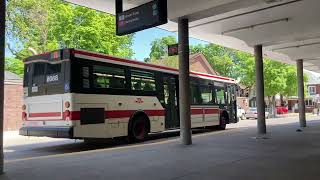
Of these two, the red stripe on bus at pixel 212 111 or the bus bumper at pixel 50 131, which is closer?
the bus bumper at pixel 50 131

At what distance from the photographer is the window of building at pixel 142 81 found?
54.0ft

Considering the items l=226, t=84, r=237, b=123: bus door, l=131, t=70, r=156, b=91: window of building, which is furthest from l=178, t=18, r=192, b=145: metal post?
l=226, t=84, r=237, b=123: bus door

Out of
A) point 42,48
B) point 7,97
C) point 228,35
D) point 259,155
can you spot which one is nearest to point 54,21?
point 42,48

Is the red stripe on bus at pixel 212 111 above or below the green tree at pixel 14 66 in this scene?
below

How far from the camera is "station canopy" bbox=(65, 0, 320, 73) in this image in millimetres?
13180

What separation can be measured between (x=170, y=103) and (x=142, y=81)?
88.8 inches

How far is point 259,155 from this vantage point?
11.0m

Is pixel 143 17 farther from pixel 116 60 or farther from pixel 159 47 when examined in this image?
pixel 159 47

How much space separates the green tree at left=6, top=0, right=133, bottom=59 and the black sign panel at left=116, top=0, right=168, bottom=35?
931 inches

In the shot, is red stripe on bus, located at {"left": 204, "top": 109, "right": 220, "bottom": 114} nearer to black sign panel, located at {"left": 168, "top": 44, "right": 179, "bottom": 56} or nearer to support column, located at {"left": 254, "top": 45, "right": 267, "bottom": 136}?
support column, located at {"left": 254, "top": 45, "right": 267, "bottom": 136}

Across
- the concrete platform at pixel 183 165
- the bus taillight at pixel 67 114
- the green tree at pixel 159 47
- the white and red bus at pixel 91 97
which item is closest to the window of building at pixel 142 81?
the white and red bus at pixel 91 97

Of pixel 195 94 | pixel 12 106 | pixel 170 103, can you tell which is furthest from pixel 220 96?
pixel 12 106

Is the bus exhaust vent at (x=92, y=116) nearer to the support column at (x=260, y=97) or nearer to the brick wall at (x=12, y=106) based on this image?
the support column at (x=260, y=97)

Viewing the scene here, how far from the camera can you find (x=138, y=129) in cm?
1662
